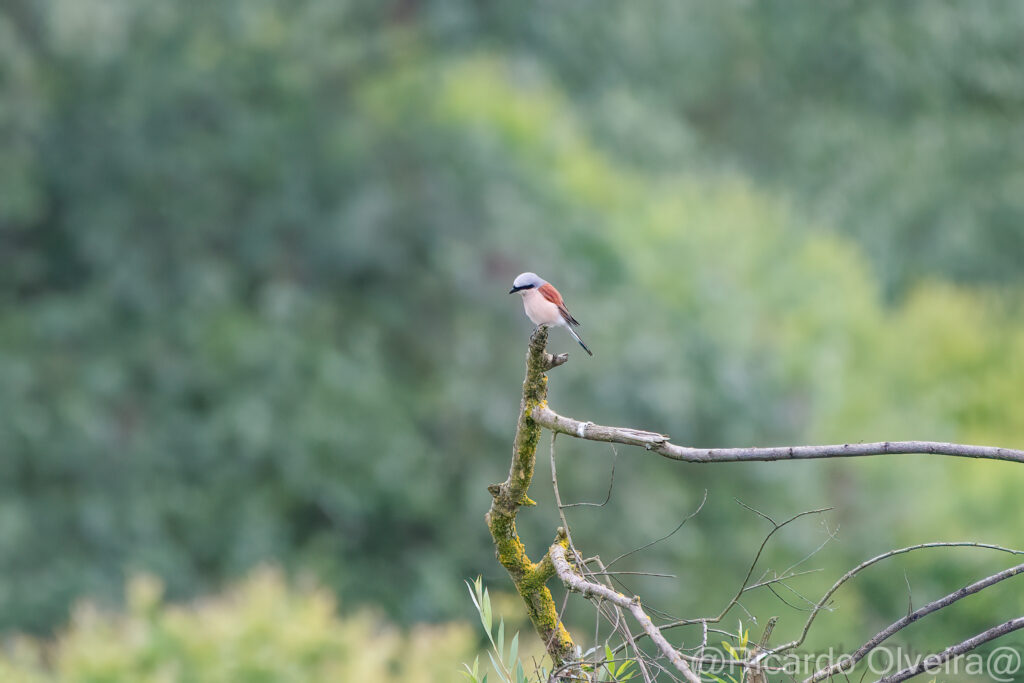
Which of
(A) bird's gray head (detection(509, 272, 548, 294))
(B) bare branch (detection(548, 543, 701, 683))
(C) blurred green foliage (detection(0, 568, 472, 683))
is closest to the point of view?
(B) bare branch (detection(548, 543, 701, 683))

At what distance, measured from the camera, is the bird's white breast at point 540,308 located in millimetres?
4262

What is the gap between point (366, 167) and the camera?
13188 millimetres

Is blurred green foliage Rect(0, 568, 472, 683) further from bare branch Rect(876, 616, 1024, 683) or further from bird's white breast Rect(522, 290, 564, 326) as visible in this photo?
bare branch Rect(876, 616, 1024, 683)

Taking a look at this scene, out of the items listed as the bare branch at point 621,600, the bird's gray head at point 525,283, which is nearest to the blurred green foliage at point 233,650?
the bird's gray head at point 525,283

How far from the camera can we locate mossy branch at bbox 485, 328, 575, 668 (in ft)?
8.72

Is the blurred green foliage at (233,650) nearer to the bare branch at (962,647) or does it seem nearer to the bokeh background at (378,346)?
the bokeh background at (378,346)

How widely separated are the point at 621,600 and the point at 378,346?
11.0 m

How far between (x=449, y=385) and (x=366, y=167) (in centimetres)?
336

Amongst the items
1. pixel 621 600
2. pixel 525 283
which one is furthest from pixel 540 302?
pixel 621 600

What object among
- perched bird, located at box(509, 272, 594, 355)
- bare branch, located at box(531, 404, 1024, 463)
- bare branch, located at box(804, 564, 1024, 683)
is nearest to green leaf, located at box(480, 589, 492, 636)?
bare branch, located at box(531, 404, 1024, 463)

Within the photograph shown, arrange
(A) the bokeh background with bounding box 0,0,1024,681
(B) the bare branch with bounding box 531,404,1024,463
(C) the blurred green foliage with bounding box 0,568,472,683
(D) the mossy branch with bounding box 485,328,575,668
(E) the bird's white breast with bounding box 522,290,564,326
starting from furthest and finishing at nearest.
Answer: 1. (A) the bokeh background with bounding box 0,0,1024,681
2. (C) the blurred green foliage with bounding box 0,568,472,683
3. (E) the bird's white breast with bounding box 522,290,564,326
4. (D) the mossy branch with bounding box 485,328,575,668
5. (B) the bare branch with bounding box 531,404,1024,463

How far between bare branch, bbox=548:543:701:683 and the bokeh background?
22.7ft

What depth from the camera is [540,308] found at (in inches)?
170

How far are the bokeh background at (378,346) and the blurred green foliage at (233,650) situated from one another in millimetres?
2407
